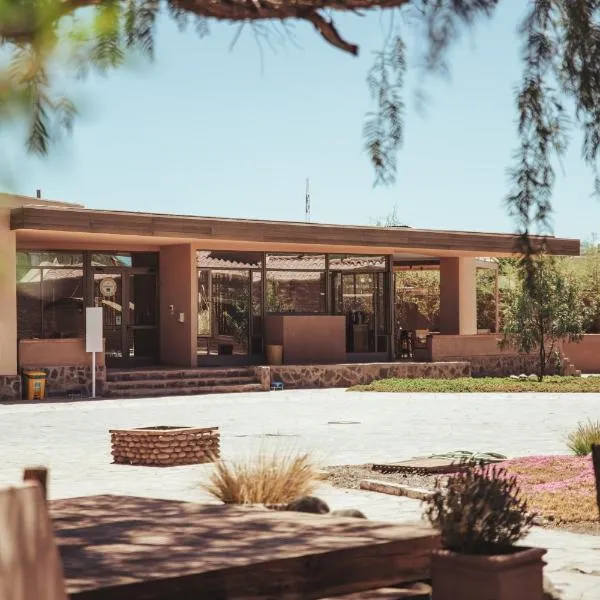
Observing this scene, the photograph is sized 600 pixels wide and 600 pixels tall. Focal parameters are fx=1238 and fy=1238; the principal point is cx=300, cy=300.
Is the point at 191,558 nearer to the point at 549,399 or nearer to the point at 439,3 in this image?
the point at 439,3

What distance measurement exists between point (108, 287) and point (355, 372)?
6471 millimetres

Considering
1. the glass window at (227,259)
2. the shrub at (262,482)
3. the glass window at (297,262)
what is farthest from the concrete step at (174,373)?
the shrub at (262,482)

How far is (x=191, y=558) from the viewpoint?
520 cm

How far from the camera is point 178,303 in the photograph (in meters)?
30.5

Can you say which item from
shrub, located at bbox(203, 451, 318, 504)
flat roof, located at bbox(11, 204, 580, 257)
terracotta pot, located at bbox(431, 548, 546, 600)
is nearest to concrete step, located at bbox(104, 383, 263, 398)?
flat roof, located at bbox(11, 204, 580, 257)

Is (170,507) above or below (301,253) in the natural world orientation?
below

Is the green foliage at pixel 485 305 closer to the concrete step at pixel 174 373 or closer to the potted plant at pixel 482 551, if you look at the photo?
the concrete step at pixel 174 373

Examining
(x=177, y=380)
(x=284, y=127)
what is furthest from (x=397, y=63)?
(x=177, y=380)

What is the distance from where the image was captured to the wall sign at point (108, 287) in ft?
100

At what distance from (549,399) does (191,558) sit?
842 inches

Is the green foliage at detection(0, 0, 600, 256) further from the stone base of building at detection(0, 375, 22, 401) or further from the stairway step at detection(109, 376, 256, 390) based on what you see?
the stairway step at detection(109, 376, 256, 390)

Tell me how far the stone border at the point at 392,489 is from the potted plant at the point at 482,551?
4707mm

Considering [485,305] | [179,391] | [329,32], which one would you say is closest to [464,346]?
[179,391]

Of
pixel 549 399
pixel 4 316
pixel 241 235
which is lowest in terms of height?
pixel 549 399
